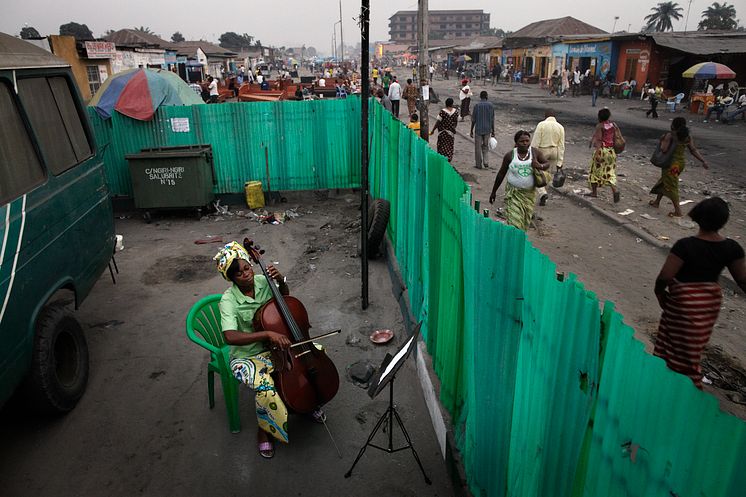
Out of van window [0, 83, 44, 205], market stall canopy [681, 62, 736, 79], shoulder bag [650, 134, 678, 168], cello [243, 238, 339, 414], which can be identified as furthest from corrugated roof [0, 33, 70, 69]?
market stall canopy [681, 62, 736, 79]

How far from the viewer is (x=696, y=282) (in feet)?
11.9

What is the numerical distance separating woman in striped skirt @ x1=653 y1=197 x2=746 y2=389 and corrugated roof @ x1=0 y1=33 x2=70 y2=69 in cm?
526

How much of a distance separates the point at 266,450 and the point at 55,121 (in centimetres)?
368

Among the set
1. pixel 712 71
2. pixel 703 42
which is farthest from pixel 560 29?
pixel 712 71

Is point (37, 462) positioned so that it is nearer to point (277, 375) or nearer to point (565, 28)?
point (277, 375)

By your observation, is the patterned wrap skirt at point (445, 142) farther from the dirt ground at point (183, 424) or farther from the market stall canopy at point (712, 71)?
the market stall canopy at point (712, 71)

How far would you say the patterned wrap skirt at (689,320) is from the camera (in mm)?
3639

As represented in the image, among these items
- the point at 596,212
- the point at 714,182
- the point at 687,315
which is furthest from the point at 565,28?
the point at 687,315

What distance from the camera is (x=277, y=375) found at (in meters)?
3.82

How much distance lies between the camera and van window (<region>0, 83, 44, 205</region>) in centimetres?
394

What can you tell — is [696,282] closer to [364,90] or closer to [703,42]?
[364,90]

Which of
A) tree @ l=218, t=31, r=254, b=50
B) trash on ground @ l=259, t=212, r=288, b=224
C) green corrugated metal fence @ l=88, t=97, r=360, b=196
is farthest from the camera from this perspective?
tree @ l=218, t=31, r=254, b=50

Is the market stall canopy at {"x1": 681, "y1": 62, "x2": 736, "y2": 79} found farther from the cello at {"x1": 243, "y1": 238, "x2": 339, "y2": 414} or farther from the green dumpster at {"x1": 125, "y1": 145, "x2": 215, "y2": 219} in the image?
the cello at {"x1": 243, "y1": 238, "x2": 339, "y2": 414}

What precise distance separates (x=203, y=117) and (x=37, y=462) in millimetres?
7971
